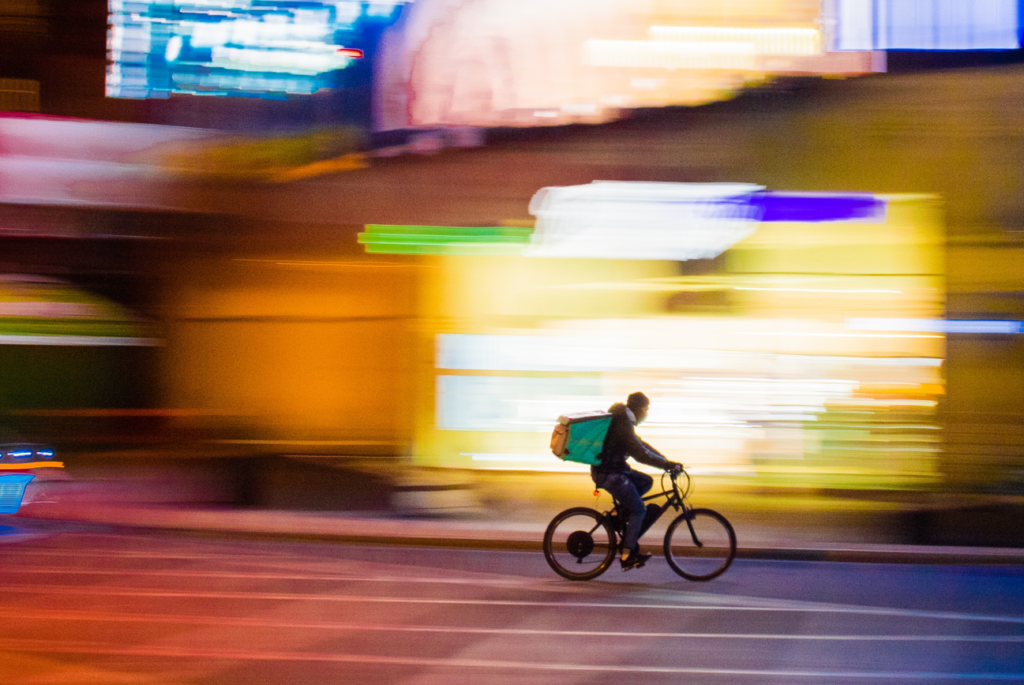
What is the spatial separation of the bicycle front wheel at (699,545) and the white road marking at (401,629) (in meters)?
2.03

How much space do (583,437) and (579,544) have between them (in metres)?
0.98

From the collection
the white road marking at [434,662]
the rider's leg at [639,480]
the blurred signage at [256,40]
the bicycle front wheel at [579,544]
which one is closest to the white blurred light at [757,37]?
the blurred signage at [256,40]

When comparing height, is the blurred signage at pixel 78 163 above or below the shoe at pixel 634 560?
above

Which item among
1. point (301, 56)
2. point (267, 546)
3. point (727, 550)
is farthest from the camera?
point (301, 56)

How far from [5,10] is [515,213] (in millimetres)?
10114

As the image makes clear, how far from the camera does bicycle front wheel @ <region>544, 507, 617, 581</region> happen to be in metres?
8.81

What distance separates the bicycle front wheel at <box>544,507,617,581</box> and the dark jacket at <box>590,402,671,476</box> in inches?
18.6

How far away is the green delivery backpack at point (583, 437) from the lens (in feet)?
28.4

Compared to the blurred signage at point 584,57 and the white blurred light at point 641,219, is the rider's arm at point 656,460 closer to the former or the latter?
the white blurred light at point 641,219

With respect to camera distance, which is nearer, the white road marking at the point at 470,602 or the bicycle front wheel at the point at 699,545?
the white road marking at the point at 470,602

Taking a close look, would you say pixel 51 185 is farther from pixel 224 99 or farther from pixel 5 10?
pixel 5 10

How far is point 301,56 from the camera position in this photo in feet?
46.3

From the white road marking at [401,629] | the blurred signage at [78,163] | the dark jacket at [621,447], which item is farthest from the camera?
the blurred signage at [78,163]

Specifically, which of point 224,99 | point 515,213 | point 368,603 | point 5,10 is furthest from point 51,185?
point 368,603
